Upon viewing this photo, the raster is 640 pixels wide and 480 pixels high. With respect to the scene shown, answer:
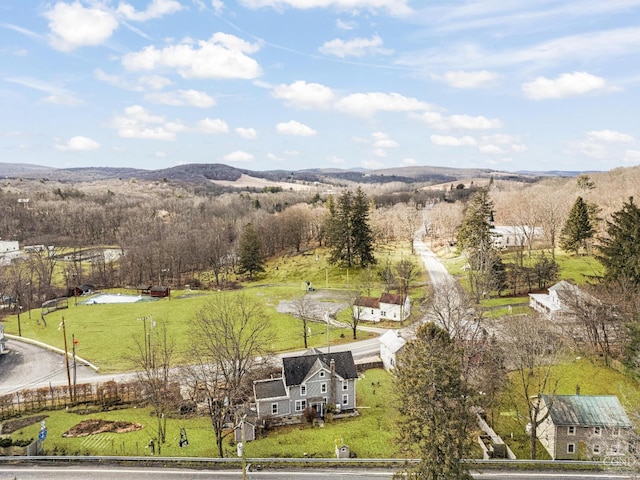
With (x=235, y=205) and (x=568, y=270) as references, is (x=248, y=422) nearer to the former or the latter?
(x=568, y=270)

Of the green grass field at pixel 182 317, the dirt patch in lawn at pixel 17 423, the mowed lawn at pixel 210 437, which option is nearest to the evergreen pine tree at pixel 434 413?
the mowed lawn at pixel 210 437

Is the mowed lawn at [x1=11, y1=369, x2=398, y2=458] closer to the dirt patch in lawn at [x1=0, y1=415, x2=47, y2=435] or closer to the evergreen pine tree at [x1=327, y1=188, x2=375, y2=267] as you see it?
the dirt patch in lawn at [x1=0, y1=415, x2=47, y2=435]

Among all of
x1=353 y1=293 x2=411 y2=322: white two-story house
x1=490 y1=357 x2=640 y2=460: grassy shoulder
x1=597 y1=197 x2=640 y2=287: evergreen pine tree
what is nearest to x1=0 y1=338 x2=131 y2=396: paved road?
x1=353 y1=293 x2=411 y2=322: white two-story house

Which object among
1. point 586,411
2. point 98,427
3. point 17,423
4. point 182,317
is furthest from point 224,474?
point 182,317

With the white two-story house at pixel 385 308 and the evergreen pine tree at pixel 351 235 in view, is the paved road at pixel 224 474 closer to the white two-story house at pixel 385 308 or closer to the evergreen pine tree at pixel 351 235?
the white two-story house at pixel 385 308

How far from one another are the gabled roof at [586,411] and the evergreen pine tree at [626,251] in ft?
63.4

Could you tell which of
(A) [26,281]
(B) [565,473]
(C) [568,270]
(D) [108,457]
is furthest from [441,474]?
(A) [26,281]

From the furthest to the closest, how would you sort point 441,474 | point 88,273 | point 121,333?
point 88,273
point 121,333
point 441,474

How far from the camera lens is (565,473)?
88.6 feet

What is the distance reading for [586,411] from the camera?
99.0 feet

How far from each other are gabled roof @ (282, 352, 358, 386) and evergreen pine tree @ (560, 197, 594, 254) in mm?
56512

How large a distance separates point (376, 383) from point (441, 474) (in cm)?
2077

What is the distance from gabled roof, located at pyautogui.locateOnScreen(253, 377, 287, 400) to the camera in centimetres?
3625

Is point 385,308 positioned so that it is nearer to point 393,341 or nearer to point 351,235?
point 393,341
